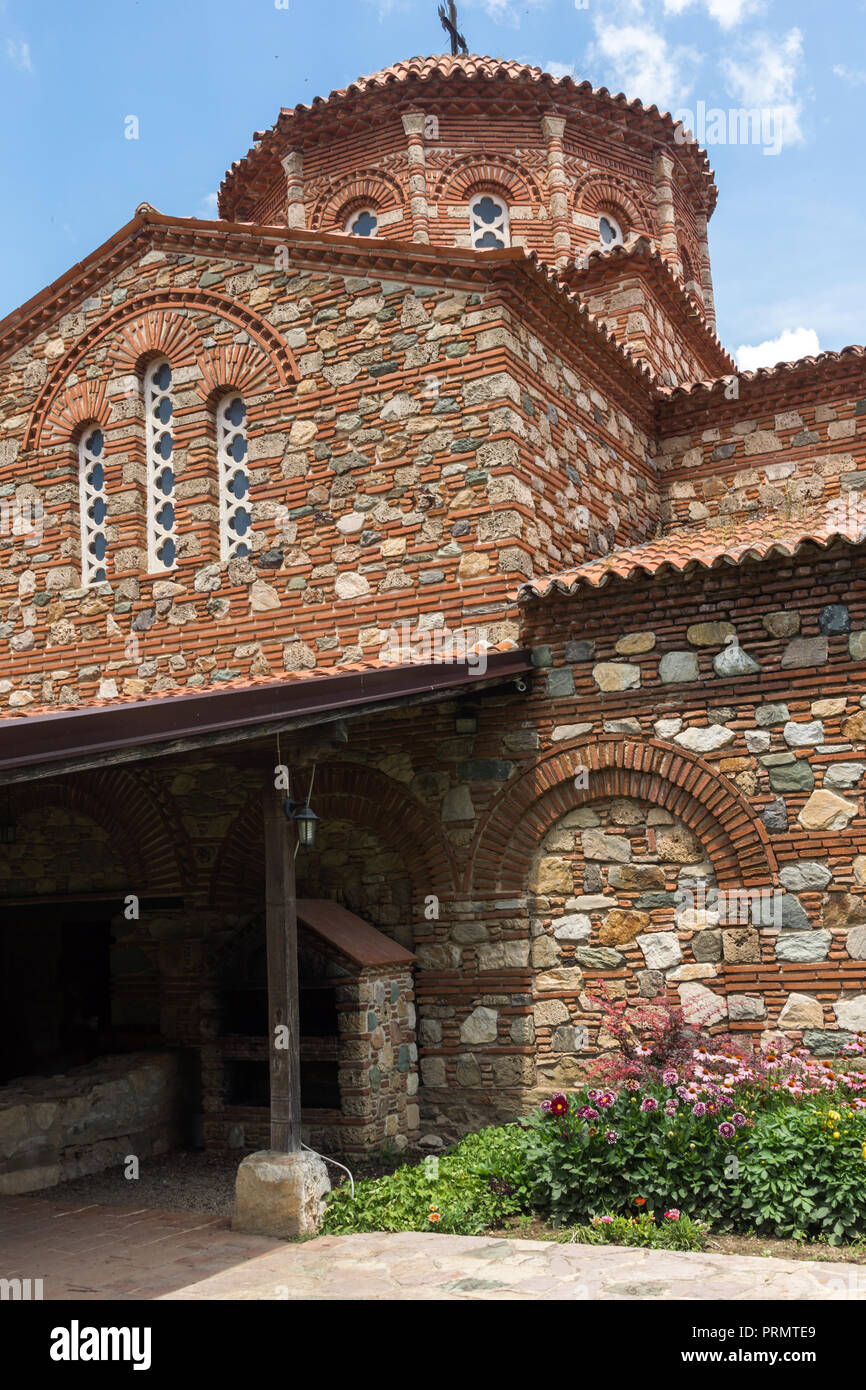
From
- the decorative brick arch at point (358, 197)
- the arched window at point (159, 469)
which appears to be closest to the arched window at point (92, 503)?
the arched window at point (159, 469)

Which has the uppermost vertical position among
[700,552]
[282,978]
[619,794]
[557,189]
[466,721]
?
[557,189]

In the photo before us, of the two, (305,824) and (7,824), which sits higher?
(7,824)

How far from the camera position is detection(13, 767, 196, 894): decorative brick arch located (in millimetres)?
9680

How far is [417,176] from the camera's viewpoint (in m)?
13.6

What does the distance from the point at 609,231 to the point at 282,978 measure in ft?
36.5

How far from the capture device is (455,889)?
8.34 meters

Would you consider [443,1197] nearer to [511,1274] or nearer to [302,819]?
[511,1274]

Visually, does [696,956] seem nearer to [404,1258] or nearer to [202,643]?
[404,1258]

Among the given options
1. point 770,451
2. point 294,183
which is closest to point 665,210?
point 294,183

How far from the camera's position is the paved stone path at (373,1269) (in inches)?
189

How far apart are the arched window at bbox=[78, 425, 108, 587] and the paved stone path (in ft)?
19.0

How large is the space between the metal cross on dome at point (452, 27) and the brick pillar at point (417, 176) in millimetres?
3614

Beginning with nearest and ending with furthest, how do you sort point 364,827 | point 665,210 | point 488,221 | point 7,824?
point 364,827 → point 7,824 → point 488,221 → point 665,210

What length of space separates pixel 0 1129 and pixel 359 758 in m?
3.41
